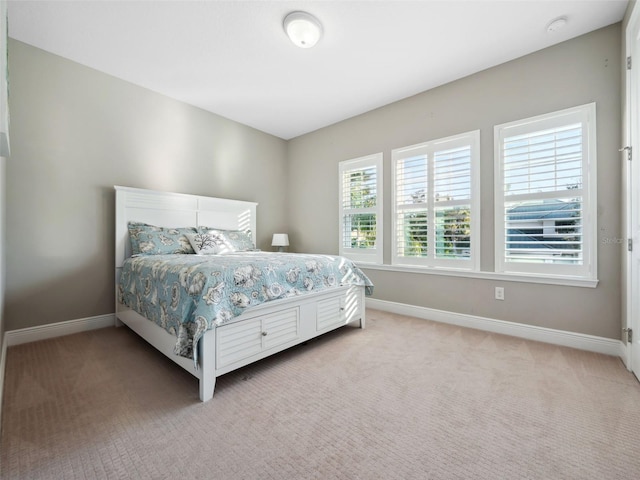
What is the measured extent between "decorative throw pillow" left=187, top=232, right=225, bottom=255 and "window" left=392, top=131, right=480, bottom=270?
211 centimetres

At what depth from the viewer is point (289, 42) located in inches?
96.8

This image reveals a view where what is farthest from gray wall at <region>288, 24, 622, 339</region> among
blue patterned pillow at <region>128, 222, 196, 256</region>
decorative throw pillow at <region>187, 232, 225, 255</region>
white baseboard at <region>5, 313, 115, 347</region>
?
white baseboard at <region>5, 313, 115, 347</region>

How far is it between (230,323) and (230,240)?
1737 millimetres

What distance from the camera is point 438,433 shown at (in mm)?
1361

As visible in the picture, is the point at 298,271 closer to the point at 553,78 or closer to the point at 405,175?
the point at 405,175

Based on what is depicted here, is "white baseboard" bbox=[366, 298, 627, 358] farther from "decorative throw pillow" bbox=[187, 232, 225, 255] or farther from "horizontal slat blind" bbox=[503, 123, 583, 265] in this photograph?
"decorative throw pillow" bbox=[187, 232, 225, 255]

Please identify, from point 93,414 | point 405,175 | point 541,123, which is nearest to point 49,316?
point 93,414

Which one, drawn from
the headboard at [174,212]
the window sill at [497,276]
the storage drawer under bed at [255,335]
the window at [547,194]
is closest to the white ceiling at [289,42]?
the window at [547,194]

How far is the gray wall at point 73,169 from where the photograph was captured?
8.12ft

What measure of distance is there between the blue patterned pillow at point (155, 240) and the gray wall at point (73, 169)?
336 millimetres

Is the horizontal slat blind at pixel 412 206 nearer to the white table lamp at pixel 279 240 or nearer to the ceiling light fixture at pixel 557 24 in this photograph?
→ the ceiling light fixture at pixel 557 24

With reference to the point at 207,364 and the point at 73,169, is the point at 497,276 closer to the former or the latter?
the point at 207,364

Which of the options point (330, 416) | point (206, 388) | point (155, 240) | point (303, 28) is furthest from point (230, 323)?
point (303, 28)

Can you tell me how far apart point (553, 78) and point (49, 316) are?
5.10 meters
